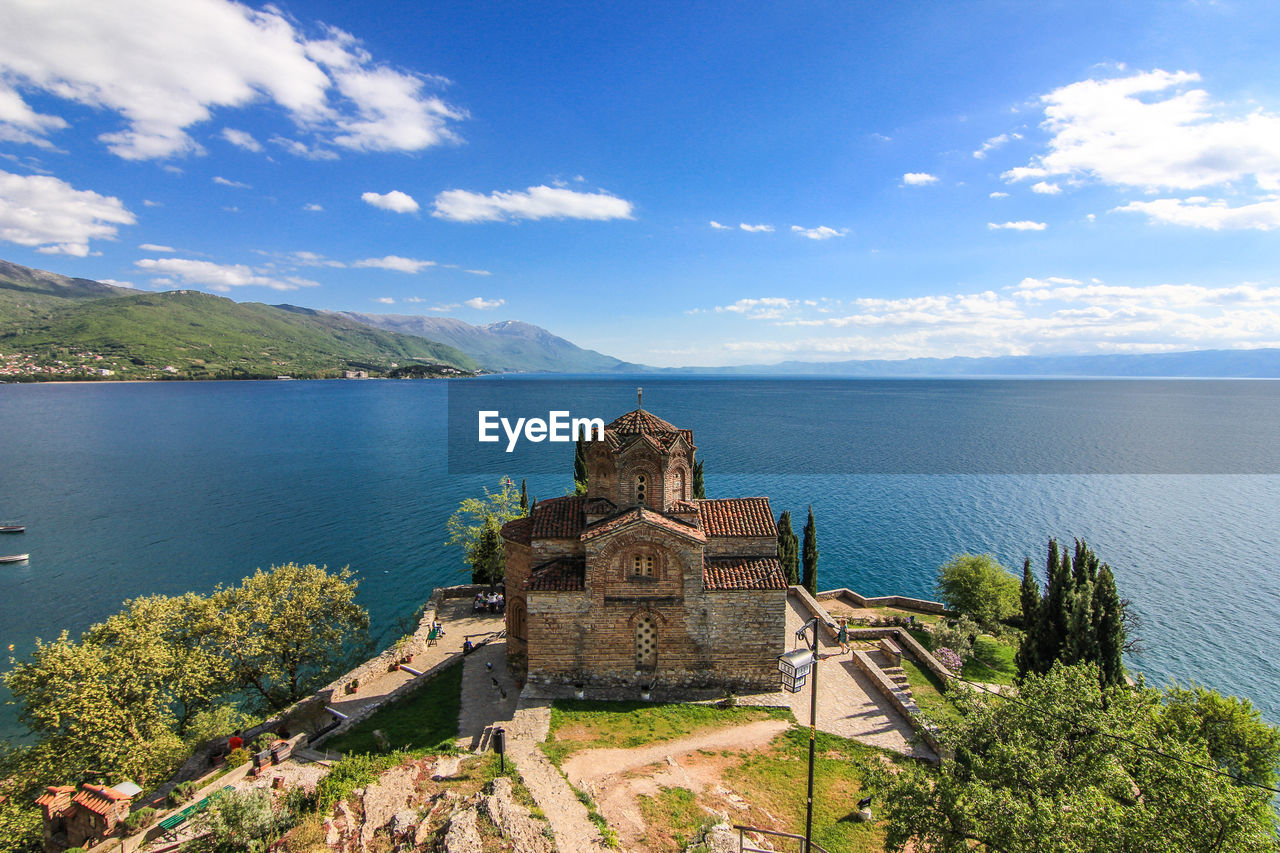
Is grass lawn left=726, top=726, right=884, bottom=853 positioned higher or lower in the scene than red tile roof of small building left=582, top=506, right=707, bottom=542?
lower

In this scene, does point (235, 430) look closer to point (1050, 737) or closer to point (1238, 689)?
point (1050, 737)

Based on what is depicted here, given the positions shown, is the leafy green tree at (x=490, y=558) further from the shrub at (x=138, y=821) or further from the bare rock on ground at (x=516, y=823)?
the bare rock on ground at (x=516, y=823)

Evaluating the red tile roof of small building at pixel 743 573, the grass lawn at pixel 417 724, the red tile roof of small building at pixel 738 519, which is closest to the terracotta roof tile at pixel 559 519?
the red tile roof of small building at pixel 738 519

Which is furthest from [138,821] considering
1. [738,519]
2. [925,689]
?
[925,689]

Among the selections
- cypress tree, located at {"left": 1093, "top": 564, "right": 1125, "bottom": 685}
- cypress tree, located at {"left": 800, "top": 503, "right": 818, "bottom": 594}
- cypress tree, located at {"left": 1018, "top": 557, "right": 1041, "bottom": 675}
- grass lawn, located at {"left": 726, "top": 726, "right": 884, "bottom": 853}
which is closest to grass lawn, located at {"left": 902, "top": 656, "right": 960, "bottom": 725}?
cypress tree, located at {"left": 1018, "top": 557, "right": 1041, "bottom": 675}

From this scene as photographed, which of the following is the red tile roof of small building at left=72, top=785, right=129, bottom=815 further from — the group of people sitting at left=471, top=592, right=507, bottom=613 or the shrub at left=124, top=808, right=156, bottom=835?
the group of people sitting at left=471, top=592, right=507, bottom=613

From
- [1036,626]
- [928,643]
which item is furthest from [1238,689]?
[928,643]

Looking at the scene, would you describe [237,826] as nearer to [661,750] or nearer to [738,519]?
[661,750]
